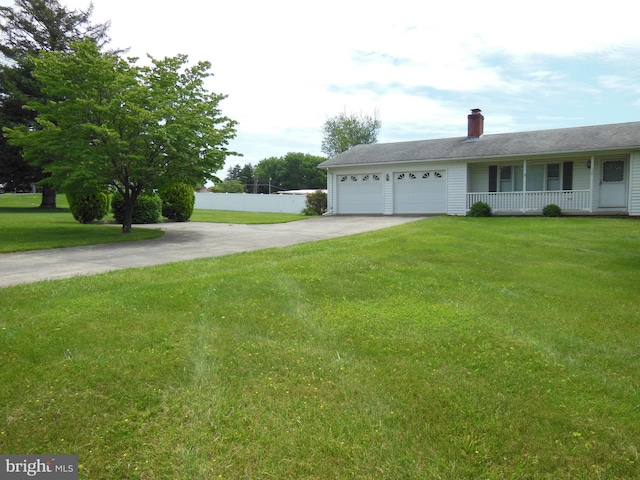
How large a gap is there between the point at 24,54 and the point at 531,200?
1214 inches

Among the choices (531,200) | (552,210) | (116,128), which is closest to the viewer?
(116,128)

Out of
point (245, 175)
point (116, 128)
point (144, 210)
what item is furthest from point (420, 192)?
point (245, 175)

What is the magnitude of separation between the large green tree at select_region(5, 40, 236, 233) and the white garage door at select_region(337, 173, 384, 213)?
437 inches

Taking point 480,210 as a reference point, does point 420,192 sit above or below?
above

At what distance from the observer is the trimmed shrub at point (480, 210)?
19.5m

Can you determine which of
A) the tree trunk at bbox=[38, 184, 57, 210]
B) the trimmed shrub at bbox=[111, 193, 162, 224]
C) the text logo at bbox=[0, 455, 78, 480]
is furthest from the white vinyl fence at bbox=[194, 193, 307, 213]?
the text logo at bbox=[0, 455, 78, 480]

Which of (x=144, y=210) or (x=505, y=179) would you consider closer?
(x=144, y=210)

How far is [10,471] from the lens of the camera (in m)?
2.66

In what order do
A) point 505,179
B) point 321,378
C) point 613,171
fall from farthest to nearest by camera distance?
point 505,179 < point 613,171 < point 321,378

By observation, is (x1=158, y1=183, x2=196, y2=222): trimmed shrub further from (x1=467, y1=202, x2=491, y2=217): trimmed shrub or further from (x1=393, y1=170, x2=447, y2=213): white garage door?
(x1=467, y1=202, x2=491, y2=217): trimmed shrub

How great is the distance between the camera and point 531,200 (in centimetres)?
1927

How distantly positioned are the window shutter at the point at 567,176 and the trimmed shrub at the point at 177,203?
16.1 meters

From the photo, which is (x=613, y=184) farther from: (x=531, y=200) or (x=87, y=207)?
(x=87, y=207)

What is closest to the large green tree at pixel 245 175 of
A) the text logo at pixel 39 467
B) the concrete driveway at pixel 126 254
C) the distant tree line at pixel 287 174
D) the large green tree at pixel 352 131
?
the distant tree line at pixel 287 174
